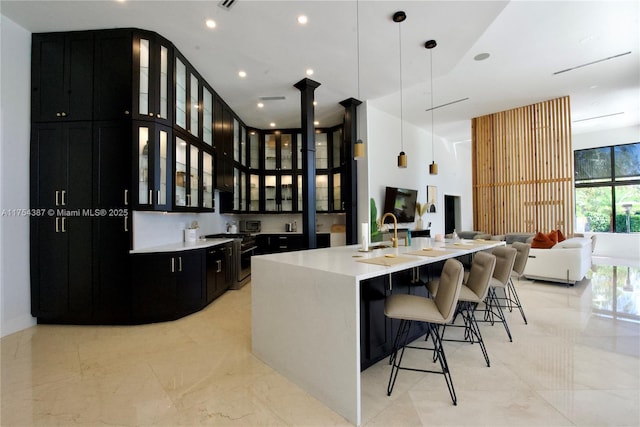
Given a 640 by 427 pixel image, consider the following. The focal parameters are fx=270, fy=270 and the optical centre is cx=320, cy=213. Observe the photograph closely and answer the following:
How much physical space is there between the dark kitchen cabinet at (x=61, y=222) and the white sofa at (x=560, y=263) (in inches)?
263

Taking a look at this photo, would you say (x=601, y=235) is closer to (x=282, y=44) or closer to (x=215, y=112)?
(x=282, y=44)

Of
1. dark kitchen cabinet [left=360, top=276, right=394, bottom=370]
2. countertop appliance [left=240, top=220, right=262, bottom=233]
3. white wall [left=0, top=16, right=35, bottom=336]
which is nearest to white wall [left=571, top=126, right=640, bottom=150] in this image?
countertop appliance [left=240, top=220, right=262, bottom=233]

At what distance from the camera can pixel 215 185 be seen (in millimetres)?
4738

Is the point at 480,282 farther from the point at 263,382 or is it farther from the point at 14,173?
the point at 14,173

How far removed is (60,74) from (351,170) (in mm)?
4535

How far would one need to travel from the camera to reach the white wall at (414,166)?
6203 mm

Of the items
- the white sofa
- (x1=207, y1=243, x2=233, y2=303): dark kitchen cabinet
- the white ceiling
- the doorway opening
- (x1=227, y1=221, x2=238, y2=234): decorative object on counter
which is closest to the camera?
the white ceiling

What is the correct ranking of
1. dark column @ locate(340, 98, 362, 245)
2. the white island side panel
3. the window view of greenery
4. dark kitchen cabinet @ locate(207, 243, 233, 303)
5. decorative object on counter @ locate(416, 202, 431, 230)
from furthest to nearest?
decorative object on counter @ locate(416, 202, 431, 230), dark column @ locate(340, 98, 362, 245), dark kitchen cabinet @ locate(207, 243, 233, 303), the window view of greenery, the white island side panel

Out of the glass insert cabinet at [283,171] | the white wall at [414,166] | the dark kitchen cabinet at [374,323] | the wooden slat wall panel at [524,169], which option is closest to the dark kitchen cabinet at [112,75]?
the glass insert cabinet at [283,171]

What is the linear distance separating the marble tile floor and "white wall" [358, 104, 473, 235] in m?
3.63

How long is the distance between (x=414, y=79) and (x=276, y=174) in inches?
142

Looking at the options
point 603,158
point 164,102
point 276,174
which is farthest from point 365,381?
point 603,158

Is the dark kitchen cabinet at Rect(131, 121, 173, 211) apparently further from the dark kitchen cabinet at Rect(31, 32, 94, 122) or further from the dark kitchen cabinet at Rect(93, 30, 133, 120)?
the dark kitchen cabinet at Rect(31, 32, 94, 122)

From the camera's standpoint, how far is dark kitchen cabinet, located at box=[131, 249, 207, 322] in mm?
3203
